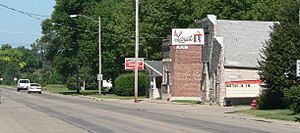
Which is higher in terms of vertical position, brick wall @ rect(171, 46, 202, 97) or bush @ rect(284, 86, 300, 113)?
brick wall @ rect(171, 46, 202, 97)

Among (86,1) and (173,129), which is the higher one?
(86,1)

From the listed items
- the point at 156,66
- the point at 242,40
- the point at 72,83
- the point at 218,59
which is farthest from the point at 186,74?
the point at 72,83

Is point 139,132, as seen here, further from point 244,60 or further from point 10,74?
point 10,74

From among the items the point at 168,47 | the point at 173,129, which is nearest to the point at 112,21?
the point at 168,47

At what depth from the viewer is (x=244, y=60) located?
145 feet

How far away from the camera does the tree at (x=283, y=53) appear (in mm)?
34812

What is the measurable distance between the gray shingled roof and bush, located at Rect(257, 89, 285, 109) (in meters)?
6.38

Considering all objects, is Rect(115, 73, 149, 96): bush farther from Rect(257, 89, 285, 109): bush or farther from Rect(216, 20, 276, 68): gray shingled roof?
Rect(257, 89, 285, 109): bush

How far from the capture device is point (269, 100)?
37625 millimetres

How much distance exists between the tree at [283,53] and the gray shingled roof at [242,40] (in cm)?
774

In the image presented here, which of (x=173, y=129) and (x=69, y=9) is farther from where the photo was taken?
(x=69, y=9)

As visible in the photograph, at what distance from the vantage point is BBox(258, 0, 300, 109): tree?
3481cm

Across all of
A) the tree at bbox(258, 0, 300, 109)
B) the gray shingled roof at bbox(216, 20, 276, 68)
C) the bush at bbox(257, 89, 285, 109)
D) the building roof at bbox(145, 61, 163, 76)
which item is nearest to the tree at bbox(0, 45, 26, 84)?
the building roof at bbox(145, 61, 163, 76)

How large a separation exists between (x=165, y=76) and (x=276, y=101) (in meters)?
22.3
